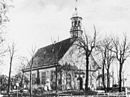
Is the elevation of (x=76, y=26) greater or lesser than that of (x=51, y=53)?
greater

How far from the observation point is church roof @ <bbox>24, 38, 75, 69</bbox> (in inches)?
2296

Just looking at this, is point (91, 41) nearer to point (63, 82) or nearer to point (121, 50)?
point (121, 50)

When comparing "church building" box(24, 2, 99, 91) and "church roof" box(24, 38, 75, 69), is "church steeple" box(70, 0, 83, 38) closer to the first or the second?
"church building" box(24, 2, 99, 91)

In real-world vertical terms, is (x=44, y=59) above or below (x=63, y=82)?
above

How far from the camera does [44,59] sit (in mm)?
65438

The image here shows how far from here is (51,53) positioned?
6438cm

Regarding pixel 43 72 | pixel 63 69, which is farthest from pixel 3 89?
pixel 63 69

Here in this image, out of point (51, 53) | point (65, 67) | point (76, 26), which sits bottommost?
point (65, 67)

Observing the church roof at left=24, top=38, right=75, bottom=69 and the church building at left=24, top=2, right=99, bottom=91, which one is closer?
the church building at left=24, top=2, right=99, bottom=91

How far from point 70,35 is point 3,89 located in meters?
21.2

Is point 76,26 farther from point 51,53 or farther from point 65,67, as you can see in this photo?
point 65,67

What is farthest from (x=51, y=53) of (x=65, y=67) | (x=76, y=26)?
(x=65, y=67)

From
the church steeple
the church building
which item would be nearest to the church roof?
the church building

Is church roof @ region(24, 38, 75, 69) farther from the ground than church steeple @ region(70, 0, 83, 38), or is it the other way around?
church steeple @ region(70, 0, 83, 38)
